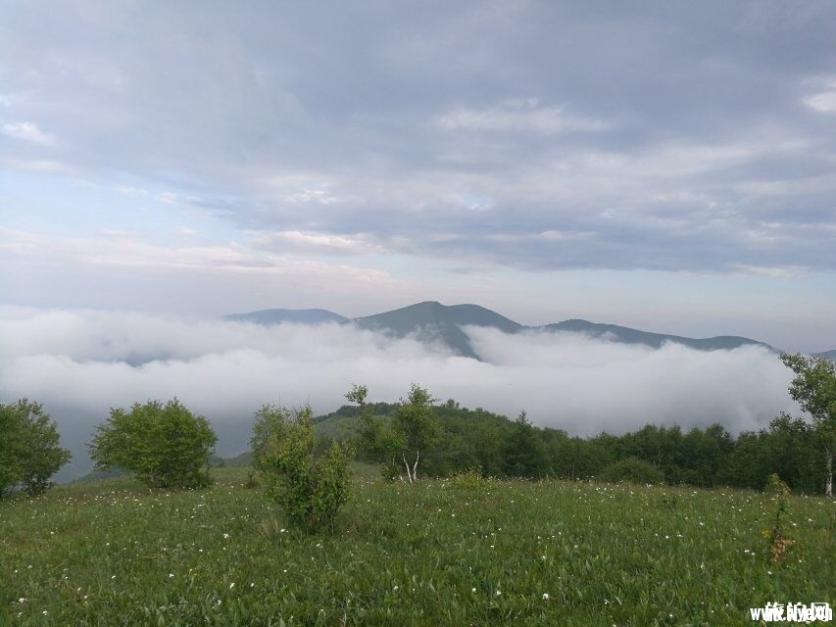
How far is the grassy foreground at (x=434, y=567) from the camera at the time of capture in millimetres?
6949

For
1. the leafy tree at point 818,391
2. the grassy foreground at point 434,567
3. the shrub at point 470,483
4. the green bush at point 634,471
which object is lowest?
the green bush at point 634,471

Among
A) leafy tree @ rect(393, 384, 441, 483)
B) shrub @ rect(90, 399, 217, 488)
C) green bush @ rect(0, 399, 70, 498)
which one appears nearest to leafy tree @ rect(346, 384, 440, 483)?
leafy tree @ rect(393, 384, 441, 483)

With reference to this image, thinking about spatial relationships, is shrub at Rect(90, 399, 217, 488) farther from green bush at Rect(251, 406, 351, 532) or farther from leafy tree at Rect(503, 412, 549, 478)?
leafy tree at Rect(503, 412, 549, 478)

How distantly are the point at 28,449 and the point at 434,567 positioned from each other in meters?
28.3

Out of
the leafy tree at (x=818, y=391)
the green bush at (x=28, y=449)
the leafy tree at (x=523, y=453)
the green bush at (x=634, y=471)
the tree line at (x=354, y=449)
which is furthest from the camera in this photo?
the leafy tree at (x=523, y=453)

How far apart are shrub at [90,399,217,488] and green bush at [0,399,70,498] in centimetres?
299

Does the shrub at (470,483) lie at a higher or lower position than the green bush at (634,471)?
higher

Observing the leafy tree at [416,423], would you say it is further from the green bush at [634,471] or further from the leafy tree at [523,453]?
the leafy tree at [523,453]

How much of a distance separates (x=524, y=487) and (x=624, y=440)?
89.6 metres

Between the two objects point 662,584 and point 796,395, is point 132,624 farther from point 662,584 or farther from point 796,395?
point 796,395

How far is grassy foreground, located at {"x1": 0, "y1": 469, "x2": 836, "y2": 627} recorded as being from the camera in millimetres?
6949

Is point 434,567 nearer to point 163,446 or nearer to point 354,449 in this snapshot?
point 354,449

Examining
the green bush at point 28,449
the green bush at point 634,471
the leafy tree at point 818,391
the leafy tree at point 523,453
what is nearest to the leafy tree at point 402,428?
the green bush at point 28,449

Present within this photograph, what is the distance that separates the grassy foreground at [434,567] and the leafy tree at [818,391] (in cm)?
1396
